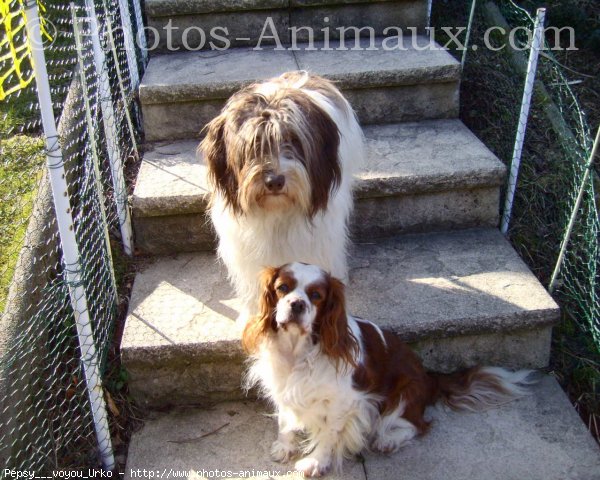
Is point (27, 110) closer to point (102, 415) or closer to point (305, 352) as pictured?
point (102, 415)

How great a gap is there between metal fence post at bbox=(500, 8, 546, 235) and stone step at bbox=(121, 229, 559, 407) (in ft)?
1.14

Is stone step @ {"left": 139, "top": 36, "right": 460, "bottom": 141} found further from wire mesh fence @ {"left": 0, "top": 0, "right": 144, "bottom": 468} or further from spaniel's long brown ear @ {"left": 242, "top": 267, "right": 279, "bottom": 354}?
spaniel's long brown ear @ {"left": 242, "top": 267, "right": 279, "bottom": 354}

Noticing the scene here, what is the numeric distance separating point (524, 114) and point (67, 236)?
235 centimetres

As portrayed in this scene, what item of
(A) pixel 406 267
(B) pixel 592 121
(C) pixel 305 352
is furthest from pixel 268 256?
(B) pixel 592 121

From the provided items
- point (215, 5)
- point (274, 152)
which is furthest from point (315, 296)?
point (215, 5)

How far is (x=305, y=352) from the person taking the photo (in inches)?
100

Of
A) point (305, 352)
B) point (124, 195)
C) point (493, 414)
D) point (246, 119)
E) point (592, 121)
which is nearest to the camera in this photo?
point (305, 352)

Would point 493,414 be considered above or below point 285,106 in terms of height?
below

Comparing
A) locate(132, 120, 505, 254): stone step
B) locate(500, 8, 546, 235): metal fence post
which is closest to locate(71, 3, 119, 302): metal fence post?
locate(132, 120, 505, 254): stone step

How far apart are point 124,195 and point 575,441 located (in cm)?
243

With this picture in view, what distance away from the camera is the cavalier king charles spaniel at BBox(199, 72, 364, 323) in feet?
8.77

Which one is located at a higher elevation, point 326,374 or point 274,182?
point 274,182

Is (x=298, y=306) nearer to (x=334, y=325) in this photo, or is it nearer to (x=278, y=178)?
(x=334, y=325)

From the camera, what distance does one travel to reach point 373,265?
Answer: 3.42m
